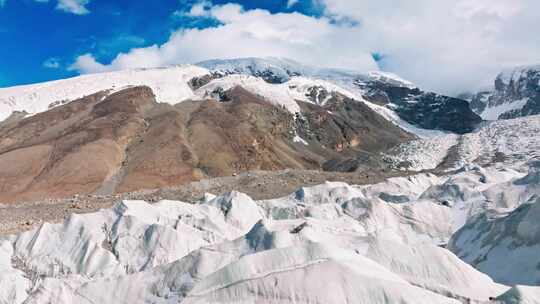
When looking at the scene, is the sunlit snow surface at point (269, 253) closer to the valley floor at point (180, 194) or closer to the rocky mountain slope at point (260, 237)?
the rocky mountain slope at point (260, 237)

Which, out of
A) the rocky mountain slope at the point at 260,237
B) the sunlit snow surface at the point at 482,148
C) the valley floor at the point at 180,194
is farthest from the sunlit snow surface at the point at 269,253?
the sunlit snow surface at the point at 482,148

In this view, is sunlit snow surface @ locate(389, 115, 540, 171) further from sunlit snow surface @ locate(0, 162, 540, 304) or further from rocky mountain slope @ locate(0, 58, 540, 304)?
sunlit snow surface @ locate(0, 162, 540, 304)

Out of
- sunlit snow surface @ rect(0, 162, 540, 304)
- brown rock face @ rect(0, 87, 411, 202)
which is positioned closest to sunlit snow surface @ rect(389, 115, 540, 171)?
brown rock face @ rect(0, 87, 411, 202)

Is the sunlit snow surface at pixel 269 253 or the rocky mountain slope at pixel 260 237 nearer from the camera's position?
the sunlit snow surface at pixel 269 253

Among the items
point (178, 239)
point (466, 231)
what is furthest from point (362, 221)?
point (178, 239)

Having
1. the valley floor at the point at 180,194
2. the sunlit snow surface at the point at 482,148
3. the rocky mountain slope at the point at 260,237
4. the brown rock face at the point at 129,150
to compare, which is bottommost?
the sunlit snow surface at the point at 482,148

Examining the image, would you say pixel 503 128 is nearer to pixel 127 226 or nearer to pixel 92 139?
pixel 92 139
